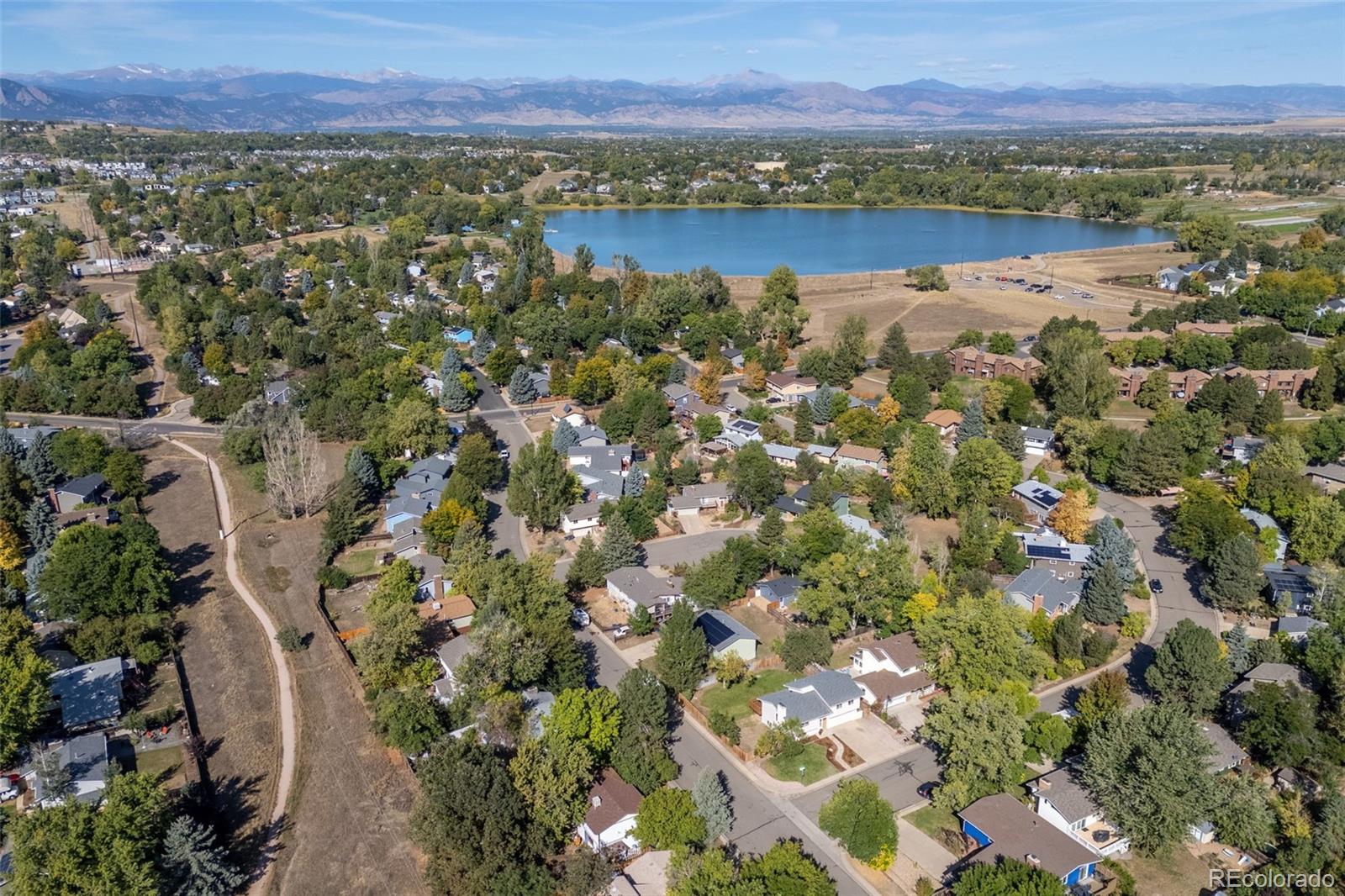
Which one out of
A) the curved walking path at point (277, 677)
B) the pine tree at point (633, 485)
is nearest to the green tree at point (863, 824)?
the curved walking path at point (277, 677)

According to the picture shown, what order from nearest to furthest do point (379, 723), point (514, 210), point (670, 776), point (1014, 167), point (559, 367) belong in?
Result: point (670, 776)
point (379, 723)
point (559, 367)
point (514, 210)
point (1014, 167)

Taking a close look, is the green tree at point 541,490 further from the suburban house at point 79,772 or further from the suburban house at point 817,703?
the suburban house at point 79,772

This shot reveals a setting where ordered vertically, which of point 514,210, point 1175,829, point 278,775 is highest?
point 514,210

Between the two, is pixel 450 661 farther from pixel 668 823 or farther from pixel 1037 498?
pixel 1037 498

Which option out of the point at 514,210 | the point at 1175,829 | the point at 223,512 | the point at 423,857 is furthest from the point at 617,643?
the point at 514,210

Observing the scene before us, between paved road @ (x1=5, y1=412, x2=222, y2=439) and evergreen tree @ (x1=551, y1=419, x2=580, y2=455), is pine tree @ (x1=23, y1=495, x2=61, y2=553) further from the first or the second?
evergreen tree @ (x1=551, y1=419, x2=580, y2=455)

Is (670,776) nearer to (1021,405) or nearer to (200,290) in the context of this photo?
(1021,405)

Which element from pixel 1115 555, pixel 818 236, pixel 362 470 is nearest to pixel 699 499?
pixel 362 470
